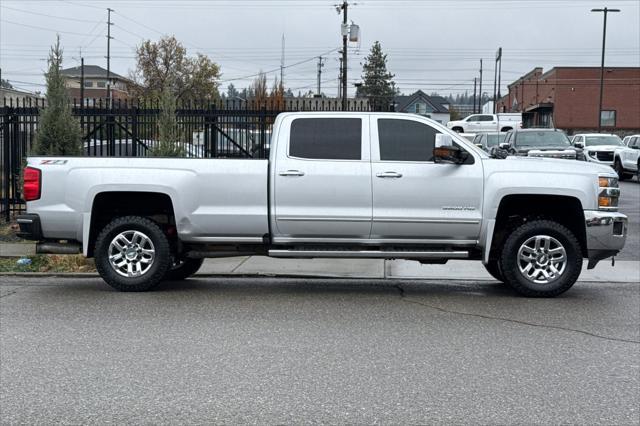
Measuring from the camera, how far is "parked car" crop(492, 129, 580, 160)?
23.5m

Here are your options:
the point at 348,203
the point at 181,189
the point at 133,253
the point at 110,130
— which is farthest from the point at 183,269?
the point at 110,130

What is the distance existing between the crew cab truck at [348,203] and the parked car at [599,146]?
2377 centimetres

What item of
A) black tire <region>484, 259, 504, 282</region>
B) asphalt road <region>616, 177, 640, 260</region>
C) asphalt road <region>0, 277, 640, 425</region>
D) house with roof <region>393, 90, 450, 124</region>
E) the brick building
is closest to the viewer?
asphalt road <region>0, 277, 640, 425</region>

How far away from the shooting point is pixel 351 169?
8688 mm

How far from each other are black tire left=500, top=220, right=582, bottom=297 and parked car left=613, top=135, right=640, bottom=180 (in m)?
22.6

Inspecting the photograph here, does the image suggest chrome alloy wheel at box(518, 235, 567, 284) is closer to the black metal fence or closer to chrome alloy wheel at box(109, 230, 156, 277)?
chrome alloy wheel at box(109, 230, 156, 277)

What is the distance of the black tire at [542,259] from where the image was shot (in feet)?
28.4

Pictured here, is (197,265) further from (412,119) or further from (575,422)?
(575,422)

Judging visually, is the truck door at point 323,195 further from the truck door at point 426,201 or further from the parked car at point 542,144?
the parked car at point 542,144

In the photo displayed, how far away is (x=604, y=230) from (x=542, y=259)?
0.75 m

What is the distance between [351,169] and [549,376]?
376 cm

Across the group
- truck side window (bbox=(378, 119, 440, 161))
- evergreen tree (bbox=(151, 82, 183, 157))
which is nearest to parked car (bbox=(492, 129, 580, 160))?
evergreen tree (bbox=(151, 82, 183, 157))

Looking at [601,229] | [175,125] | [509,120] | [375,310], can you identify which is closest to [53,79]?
[175,125]

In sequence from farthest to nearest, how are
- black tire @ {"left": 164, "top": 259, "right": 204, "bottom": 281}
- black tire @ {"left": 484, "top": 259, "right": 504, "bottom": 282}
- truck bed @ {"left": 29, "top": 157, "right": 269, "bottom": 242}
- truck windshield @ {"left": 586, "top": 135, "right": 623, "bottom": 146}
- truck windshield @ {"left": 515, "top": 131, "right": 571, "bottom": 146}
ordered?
truck windshield @ {"left": 586, "top": 135, "right": 623, "bottom": 146}
truck windshield @ {"left": 515, "top": 131, "right": 571, "bottom": 146}
black tire @ {"left": 164, "top": 259, "right": 204, "bottom": 281}
black tire @ {"left": 484, "top": 259, "right": 504, "bottom": 282}
truck bed @ {"left": 29, "top": 157, "right": 269, "bottom": 242}
